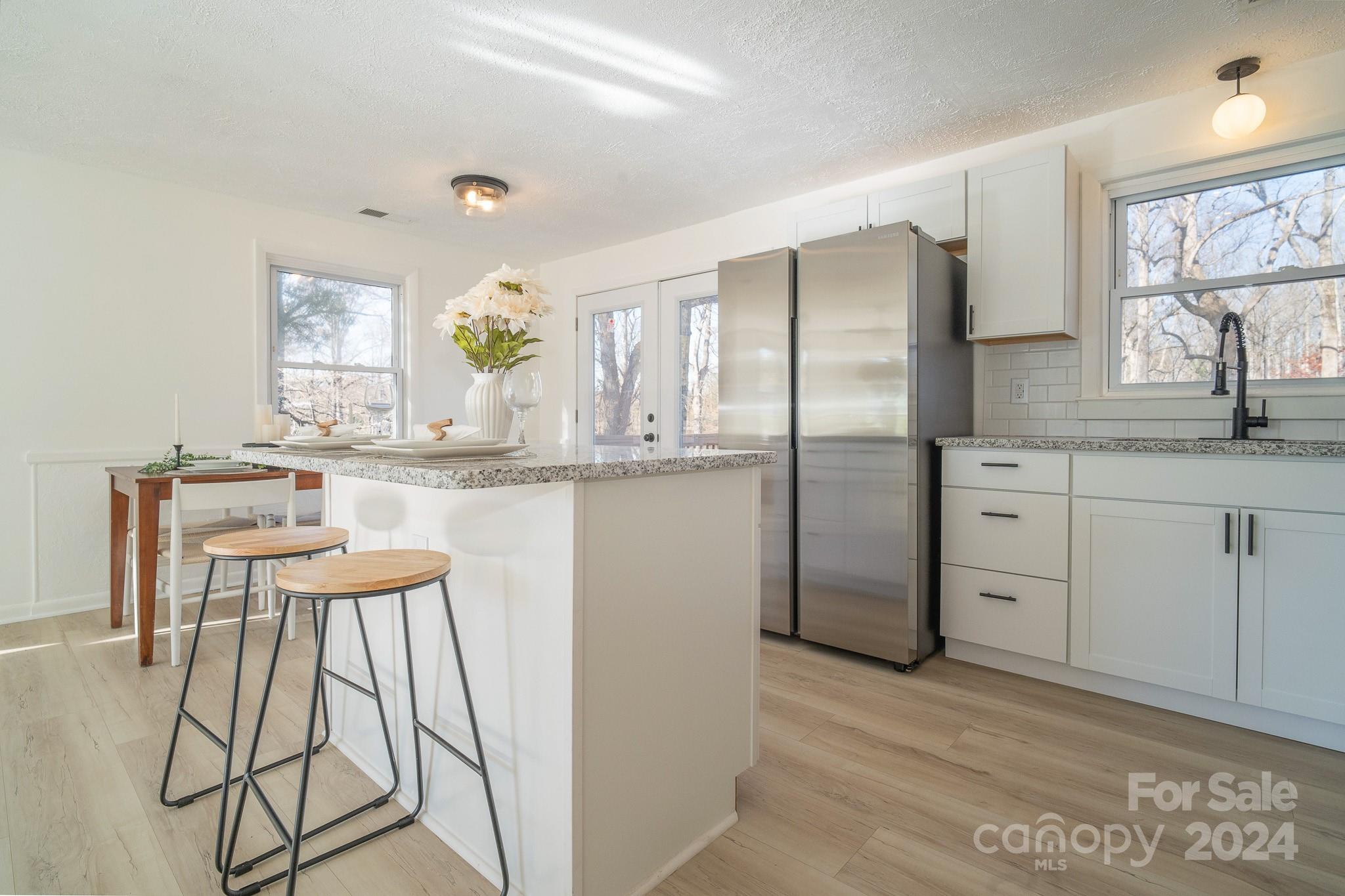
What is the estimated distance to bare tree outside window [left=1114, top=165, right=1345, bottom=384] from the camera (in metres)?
2.43

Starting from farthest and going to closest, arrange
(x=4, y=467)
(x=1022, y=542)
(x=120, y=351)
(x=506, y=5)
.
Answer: (x=120, y=351), (x=4, y=467), (x=1022, y=542), (x=506, y=5)

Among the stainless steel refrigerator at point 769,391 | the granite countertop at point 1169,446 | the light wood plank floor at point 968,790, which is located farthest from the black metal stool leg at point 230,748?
the granite countertop at point 1169,446

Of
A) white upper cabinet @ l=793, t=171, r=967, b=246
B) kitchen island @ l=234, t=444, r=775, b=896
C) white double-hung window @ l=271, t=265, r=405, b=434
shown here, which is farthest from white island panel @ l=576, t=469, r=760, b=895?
white double-hung window @ l=271, t=265, r=405, b=434

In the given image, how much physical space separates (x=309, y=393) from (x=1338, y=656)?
17.1ft

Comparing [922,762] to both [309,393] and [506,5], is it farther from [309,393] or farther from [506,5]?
[309,393]

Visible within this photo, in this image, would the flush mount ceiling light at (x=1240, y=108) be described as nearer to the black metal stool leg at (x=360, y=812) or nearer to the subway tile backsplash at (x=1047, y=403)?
the subway tile backsplash at (x=1047, y=403)

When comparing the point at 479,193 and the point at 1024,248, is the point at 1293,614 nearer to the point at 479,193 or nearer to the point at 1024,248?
the point at 1024,248

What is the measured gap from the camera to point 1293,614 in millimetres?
1994

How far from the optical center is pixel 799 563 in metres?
3.00

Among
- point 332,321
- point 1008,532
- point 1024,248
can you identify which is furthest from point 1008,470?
point 332,321

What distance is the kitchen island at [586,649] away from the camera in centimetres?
123

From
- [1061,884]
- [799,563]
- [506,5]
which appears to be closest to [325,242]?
[506,5]

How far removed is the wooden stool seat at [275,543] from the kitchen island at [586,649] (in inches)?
7.2

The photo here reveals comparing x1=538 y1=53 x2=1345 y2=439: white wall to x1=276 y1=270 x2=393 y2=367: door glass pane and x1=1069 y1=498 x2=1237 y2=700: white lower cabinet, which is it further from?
x1=276 y1=270 x2=393 y2=367: door glass pane
